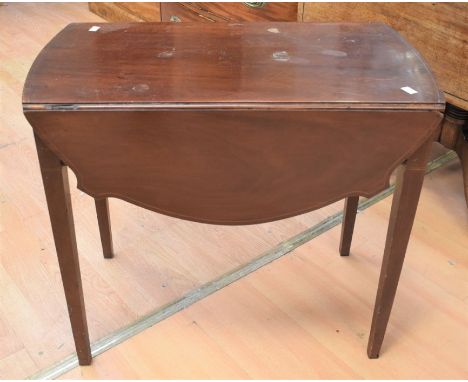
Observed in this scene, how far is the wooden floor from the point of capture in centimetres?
138

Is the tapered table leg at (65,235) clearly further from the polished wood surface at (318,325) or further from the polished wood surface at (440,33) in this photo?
the polished wood surface at (440,33)

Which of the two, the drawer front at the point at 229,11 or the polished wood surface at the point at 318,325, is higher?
the drawer front at the point at 229,11

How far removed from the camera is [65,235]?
117 cm

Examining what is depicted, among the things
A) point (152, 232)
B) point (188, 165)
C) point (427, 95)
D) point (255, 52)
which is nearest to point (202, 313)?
point (152, 232)

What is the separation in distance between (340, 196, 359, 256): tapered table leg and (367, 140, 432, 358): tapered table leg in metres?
0.34

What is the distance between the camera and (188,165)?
3.52ft

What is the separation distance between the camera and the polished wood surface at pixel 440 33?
162 cm

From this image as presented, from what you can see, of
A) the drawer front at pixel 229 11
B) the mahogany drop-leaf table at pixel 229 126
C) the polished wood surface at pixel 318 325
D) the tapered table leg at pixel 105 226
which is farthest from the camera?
the drawer front at pixel 229 11

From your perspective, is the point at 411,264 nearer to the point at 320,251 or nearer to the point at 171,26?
the point at 320,251

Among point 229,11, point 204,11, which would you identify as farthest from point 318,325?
point 204,11

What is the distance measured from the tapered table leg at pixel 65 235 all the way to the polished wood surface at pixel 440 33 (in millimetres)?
1138

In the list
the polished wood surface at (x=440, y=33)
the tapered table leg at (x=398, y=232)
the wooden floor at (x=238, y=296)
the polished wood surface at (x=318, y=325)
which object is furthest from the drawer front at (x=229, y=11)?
the tapered table leg at (x=398, y=232)

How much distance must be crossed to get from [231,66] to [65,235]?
46 centimetres

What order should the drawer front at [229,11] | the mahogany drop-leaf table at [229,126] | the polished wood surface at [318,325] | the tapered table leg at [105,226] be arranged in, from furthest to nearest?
the drawer front at [229,11], the tapered table leg at [105,226], the polished wood surface at [318,325], the mahogany drop-leaf table at [229,126]
